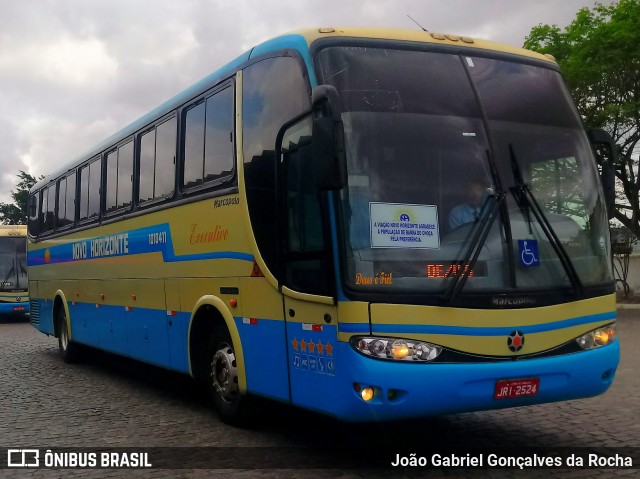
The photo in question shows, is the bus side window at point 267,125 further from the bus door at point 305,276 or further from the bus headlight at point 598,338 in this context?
the bus headlight at point 598,338

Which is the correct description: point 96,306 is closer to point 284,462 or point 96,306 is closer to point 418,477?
point 284,462

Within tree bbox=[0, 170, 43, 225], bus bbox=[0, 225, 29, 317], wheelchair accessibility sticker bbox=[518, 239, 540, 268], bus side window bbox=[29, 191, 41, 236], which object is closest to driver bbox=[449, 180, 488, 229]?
wheelchair accessibility sticker bbox=[518, 239, 540, 268]

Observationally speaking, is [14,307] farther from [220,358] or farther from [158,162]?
[220,358]

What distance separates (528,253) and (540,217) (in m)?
0.30

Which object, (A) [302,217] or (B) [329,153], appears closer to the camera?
(B) [329,153]

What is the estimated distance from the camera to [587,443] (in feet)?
22.5

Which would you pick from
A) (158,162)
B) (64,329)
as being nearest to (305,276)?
(158,162)

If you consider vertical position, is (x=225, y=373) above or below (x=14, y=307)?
below

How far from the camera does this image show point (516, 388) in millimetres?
5863

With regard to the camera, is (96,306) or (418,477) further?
(96,306)

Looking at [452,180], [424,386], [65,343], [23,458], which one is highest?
[452,180]

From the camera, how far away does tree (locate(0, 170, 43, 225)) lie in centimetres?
7425

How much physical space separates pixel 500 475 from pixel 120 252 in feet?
21.2

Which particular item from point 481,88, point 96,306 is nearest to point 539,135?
point 481,88
